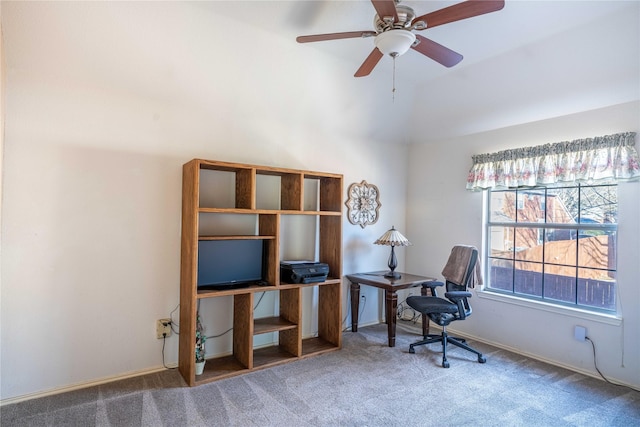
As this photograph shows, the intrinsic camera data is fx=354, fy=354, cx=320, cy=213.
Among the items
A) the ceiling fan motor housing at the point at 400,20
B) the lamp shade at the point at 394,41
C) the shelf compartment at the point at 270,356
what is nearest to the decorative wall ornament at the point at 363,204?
the shelf compartment at the point at 270,356

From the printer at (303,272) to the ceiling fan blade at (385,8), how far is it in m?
2.18

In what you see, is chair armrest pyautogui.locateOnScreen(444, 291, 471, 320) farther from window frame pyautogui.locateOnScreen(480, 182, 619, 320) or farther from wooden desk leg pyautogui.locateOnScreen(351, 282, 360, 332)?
wooden desk leg pyautogui.locateOnScreen(351, 282, 360, 332)

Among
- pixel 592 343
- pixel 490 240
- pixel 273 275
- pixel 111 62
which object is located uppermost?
pixel 111 62

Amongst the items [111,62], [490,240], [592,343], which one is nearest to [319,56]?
[111,62]

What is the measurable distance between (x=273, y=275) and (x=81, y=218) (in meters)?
1.57

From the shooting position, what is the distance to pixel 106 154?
2.79 meters

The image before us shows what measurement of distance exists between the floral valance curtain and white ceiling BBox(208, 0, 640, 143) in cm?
32

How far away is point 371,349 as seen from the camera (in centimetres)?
360

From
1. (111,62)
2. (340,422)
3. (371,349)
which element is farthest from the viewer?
(371,349)

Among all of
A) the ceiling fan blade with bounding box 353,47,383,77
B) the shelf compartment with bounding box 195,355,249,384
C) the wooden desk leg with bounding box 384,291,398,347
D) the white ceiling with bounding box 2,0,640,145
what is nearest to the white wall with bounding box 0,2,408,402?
the white ceiling with bounding box 2,0,640,145

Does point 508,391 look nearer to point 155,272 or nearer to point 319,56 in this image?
point 155,272

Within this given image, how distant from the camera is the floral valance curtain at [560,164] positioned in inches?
113

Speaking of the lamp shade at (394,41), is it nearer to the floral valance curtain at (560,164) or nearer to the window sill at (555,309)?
the floral valance curtain at (560,164)

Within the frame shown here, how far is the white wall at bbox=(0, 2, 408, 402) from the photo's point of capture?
2.46 metres
